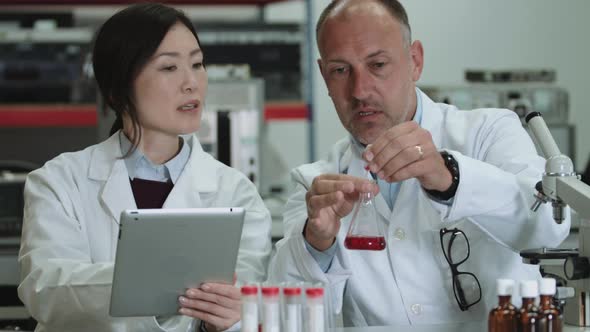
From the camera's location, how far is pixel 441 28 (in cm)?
781

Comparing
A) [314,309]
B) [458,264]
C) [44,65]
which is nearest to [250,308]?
[314,309]

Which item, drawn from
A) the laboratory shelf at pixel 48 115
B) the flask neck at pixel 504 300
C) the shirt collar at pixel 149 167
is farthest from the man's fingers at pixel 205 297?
the laboratory shelf at pixel 48 115

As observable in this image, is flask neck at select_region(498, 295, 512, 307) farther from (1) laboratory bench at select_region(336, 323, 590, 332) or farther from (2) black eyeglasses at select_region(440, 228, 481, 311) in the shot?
Result: (2) black eyeglasses at select_region(440, 228, 481, 311)

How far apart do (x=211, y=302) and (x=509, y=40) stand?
246 inches

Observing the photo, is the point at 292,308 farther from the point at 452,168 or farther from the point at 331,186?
the point at 452,168

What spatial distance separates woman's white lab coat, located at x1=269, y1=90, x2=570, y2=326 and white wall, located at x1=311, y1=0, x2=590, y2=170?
5.41m

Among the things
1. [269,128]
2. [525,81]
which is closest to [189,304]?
[525,81]

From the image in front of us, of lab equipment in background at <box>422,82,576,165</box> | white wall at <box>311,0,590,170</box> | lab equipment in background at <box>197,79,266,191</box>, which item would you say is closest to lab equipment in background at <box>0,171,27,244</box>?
lab equipment in background at <box>197,79,266,191</box>

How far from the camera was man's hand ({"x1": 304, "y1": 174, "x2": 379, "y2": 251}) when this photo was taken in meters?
1.91

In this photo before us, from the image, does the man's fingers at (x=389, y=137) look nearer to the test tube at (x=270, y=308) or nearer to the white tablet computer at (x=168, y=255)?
the white tablet computer at (x=168, y=255)

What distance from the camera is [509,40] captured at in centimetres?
779

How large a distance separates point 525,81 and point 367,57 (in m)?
3.24

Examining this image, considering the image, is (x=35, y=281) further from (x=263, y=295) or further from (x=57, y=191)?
(x=263, y=295)

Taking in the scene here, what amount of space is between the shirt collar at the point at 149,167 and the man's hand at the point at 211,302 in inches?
18.3
